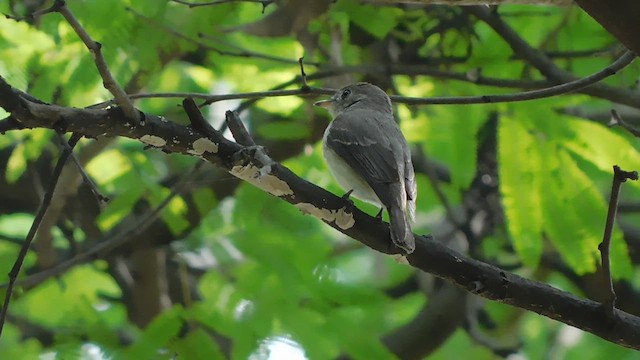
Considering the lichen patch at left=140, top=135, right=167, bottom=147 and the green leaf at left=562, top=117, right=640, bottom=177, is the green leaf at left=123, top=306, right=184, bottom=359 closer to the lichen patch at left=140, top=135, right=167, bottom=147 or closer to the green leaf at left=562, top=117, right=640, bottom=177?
the lichen patch at left=140, top=135, right=167, bottom=147

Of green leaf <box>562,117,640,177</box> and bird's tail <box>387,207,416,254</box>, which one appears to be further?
green leaf <box>562,117,640,177</box>

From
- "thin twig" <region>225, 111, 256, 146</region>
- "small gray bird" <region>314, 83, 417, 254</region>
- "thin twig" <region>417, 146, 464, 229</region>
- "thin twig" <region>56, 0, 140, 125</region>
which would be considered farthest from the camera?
"thin twig" <region>417, 146, 464, 229</region>

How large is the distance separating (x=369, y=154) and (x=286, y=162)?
1.65 m

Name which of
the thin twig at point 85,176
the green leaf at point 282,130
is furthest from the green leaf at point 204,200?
the thin twig at point 85,176

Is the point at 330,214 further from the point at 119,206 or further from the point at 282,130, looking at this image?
the point at 282,130

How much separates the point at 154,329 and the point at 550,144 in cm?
223

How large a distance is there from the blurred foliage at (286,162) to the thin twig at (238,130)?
1.13 metres

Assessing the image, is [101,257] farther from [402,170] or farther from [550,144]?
[550,144]

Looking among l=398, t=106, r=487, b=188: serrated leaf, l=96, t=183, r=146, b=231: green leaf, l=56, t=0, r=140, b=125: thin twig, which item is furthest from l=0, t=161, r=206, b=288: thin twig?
l=56, t=0, r=140, b=125: thin twig

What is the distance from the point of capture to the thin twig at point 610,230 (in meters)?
3.17

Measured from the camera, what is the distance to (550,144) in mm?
4781

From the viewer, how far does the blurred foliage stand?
14.7 ft

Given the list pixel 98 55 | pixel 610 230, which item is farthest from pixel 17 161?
pixel 610 230

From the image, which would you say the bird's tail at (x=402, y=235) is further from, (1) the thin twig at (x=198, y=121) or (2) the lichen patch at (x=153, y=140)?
(2) the lichen patch at (x=153, y=140)
